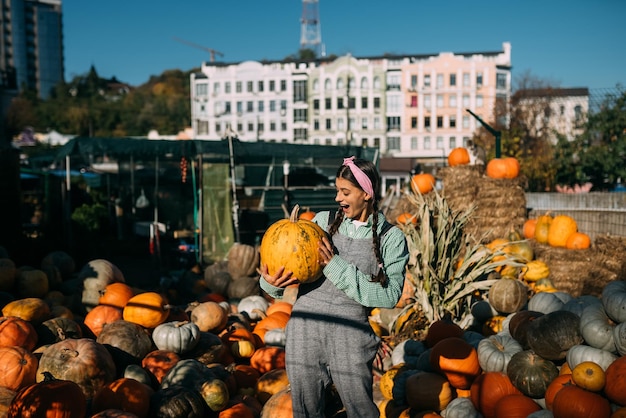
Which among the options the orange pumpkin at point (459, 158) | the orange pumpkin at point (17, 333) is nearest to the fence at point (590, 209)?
the orange pumpkin at point (459, 158)

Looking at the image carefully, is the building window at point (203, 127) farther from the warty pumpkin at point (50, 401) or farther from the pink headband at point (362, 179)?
the pink headband at point (362, 179)

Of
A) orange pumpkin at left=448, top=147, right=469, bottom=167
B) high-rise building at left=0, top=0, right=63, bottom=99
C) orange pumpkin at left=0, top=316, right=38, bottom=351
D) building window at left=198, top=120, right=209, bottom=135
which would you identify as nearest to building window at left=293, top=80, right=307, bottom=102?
building window at left=198, top=120, right=209, bottom=135

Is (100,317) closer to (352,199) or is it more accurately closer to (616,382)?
(352,199)

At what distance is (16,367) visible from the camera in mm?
4715

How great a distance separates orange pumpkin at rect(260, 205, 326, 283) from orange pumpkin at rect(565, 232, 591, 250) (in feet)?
23.6

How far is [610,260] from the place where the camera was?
7641 millimetres

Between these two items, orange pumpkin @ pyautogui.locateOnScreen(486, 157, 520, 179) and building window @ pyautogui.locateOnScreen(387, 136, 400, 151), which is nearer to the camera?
orange pumpkin @ pyautogui.locateOnScreen(486, 157, 520, 179)

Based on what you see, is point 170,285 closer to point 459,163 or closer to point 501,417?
point 459,163

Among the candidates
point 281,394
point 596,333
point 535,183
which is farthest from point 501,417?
point 535,183

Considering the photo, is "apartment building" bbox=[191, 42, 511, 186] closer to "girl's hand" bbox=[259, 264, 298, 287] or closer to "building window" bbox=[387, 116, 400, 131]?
"building window" bbox=[387, 116, 400, 131]

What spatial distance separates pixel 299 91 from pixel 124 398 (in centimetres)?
6600

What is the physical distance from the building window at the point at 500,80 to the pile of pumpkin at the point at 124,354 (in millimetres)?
61836

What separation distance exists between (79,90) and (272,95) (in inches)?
1344

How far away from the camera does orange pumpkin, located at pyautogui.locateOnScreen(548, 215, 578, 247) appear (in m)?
9.25
